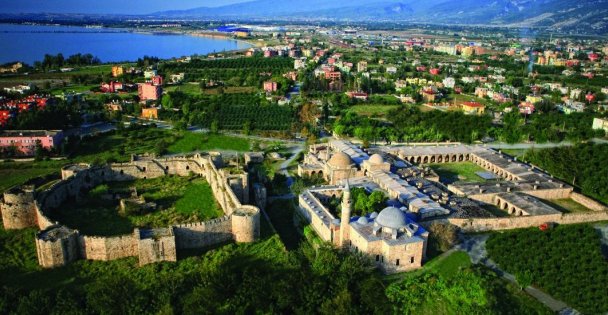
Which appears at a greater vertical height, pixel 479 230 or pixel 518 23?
pixel 518 23

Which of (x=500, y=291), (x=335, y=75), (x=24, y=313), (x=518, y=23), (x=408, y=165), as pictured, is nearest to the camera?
(x=24, y=313)

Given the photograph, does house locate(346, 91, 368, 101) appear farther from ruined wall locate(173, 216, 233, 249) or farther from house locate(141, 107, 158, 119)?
ruined wall locate(173, 216, 233, 249)

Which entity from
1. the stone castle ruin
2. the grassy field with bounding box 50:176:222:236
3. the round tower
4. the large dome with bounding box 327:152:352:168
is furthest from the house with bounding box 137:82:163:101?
the round tower

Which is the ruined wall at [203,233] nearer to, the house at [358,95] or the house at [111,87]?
the house at [358,95]

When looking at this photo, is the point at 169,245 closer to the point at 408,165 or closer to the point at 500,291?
the point at 500,291

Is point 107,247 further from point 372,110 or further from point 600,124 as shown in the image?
point 600,124

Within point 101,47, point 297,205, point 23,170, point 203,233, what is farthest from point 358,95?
point 101,47

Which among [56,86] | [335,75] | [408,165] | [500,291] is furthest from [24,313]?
[335,75]
